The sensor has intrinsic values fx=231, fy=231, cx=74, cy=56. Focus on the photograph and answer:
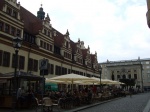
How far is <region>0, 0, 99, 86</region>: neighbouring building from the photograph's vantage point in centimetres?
2872

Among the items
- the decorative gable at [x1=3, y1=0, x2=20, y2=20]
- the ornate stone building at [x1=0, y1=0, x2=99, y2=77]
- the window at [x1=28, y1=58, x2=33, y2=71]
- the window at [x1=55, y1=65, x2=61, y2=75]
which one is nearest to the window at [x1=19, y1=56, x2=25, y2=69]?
the ornate stone building at [x1=0, y1=0, x2=99, y2=77]

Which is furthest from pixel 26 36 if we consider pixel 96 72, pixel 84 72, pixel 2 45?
pixel 96 72

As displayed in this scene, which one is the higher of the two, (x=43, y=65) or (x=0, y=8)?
(x=0, y=8)

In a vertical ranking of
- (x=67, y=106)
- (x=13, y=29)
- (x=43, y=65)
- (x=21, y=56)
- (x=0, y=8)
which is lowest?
(x=67, y=106)

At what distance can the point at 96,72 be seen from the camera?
75.8 m

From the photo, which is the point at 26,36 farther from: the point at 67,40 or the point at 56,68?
the point at 67,40

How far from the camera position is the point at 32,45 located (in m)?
34.8

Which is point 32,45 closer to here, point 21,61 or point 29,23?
point 21,61

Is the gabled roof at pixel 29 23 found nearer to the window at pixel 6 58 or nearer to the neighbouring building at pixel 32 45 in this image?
the neighbouring building at pixel 32 45

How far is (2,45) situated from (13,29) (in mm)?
3135

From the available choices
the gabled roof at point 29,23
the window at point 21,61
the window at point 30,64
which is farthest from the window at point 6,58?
the gabled roof at point 29,23

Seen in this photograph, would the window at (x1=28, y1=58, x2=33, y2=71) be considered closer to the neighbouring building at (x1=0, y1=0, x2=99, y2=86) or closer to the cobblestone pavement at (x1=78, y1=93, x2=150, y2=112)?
the neighbouring building at (x1=0, y1=0, x2=99, y2=86)

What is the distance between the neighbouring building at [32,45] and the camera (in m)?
28.7

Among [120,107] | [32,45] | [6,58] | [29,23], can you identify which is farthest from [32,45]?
[120,107]
